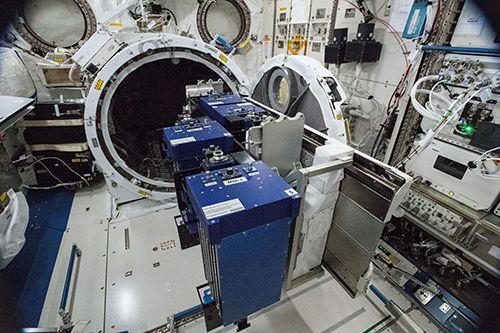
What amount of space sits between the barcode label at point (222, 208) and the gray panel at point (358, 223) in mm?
673

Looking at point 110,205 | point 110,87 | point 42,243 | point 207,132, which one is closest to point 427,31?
point 207,132

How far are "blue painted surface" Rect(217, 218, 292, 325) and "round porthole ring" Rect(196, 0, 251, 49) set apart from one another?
3.79 meters

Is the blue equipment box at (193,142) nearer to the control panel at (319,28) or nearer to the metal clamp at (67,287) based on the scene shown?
the metal clamp at (67,287)

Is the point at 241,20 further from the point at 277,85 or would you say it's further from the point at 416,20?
the point at 416,20

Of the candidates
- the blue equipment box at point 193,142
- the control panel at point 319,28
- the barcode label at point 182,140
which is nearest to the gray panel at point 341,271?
the blue equipment box at point 193,142

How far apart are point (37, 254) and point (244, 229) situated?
2139 mm

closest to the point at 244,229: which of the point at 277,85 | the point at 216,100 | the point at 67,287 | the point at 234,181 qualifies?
the point at 234,181

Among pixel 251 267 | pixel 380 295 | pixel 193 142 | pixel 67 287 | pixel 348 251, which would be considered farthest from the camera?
pixel 67 287

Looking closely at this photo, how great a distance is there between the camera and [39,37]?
3062 mm

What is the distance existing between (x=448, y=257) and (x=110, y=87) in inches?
118

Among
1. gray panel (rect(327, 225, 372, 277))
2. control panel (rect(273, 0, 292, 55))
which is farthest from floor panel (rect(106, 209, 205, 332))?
control panel (rect(273, 0, 292, 55))

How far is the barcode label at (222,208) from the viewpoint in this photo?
83cm

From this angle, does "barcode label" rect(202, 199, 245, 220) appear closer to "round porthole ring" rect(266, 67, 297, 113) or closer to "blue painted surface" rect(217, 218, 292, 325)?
"blue painted surface" rect(217, 218, 292, 325)

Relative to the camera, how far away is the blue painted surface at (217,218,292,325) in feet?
3.00
